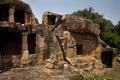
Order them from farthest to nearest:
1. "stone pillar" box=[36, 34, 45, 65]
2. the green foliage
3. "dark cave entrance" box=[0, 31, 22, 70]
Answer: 1. the green foliage
2. "dark cave entrance" box=[0, 31, 22, 70]
3. "stone pillar" box=[36, 34, 45, 65]

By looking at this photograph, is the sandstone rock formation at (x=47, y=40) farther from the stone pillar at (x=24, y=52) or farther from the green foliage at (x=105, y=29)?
the green foliage at (x=105, y=29)

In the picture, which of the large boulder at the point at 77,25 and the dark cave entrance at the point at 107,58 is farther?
the dark cave entrance at the point at 107,58

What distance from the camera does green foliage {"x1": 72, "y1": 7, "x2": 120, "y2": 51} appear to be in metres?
33.2

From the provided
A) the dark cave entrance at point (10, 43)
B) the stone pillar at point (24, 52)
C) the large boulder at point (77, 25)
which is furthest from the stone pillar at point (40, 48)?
the large boulder at point (77, 25)

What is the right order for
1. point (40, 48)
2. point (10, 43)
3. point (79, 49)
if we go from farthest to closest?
point (79, 49) < point (10, 43) < point (40, 48)

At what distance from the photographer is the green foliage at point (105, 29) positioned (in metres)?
33.2

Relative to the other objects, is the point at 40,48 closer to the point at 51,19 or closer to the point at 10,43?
the point at 10,43

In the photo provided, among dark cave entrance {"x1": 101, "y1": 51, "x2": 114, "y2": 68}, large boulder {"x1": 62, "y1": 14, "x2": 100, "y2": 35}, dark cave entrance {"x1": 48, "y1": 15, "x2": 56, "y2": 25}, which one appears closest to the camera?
large boulder {"x1": 62, "y1": 14, "x2": 100, "y2": 35}

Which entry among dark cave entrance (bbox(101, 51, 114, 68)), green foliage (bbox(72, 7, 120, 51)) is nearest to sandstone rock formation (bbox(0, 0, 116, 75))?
dark cave entrance (bbox(101, 51, 114, 68))

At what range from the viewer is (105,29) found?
4109 cm

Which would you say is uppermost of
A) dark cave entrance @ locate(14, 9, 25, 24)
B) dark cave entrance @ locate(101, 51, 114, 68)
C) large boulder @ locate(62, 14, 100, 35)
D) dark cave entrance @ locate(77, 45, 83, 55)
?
dark cave entrance @ locate(14, 9, 25, 24)

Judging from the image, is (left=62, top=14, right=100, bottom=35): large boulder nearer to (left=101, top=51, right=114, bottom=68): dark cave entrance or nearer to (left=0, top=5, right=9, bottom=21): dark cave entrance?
(left=101, top=51, right=114, bottom=68): dark cave entrance

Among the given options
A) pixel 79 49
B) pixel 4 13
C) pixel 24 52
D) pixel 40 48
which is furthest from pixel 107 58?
pixel 4 13

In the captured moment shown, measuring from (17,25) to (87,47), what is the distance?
9614mm
